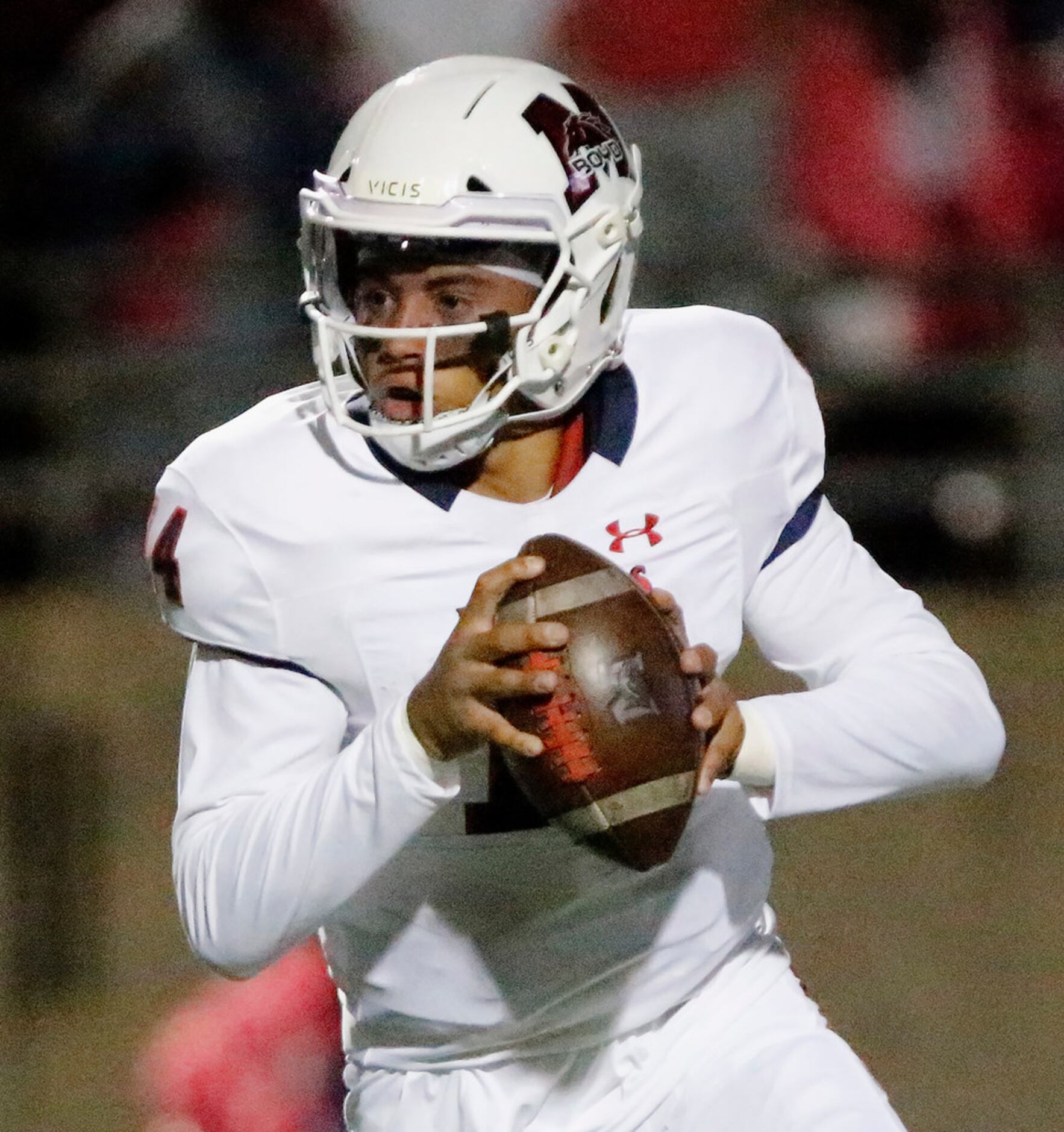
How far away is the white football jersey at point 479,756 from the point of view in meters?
1.61

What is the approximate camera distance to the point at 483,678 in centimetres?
143

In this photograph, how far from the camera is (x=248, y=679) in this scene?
5.41ft

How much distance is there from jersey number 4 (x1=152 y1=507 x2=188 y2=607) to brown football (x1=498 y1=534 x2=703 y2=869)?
0.30 metres

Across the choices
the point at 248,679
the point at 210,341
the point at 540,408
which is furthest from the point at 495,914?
the point at 210,341

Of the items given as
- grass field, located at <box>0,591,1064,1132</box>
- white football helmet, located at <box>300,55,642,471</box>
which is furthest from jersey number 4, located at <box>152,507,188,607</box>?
grass field, located at <box>0,591,1064,1132</box>

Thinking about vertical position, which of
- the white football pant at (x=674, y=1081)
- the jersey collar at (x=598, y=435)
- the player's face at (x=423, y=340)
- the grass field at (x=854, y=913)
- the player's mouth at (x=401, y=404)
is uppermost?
the player's face at (x=423, y=340)

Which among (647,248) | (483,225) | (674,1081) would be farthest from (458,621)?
(647,248)

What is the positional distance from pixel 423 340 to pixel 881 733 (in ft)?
1.61

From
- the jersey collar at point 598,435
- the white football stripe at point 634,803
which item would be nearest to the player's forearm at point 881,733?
the white football stripe at point 634,803

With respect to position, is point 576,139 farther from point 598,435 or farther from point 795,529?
point 795,529

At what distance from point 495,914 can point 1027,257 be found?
3081 mm

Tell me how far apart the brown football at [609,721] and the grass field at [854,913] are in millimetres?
1179

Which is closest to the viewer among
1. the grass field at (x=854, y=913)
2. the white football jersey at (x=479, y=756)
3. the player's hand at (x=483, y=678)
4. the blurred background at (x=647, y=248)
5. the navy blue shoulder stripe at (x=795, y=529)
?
the player's hand at (x=483, y=678)

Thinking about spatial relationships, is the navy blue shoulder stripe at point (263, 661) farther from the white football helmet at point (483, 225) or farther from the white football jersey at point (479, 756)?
the white football helmet at point (483, 225)
